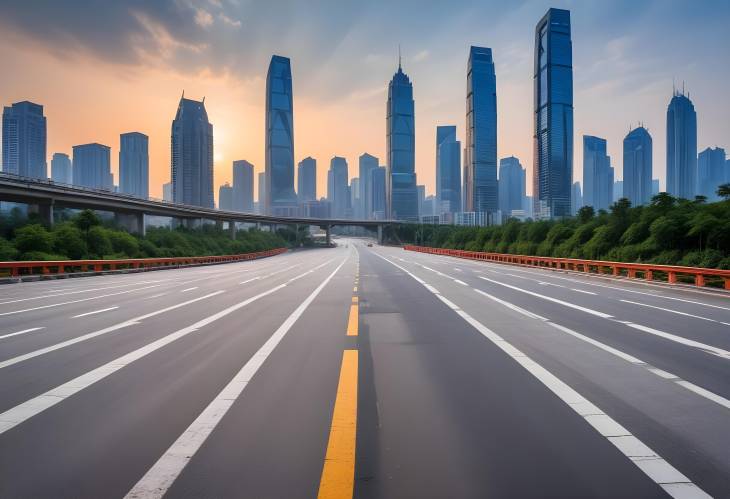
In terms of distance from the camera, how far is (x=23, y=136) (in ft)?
606

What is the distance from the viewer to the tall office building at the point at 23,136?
179m

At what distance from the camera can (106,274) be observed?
29328mm

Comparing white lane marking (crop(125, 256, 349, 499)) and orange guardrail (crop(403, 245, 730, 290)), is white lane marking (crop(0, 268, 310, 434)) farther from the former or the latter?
orange guardrail (crop(403, 245, 730, 290))

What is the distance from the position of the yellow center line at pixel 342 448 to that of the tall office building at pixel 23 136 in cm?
22342

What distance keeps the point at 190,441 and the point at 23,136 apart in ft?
786

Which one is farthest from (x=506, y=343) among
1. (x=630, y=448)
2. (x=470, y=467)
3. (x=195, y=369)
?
(x=195, y=369)

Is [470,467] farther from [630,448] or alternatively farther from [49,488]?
[49,488]

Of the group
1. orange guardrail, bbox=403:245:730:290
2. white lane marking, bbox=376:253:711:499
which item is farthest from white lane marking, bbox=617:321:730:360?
orange guardrail, bbox=403:245:730:290

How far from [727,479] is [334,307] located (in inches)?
381

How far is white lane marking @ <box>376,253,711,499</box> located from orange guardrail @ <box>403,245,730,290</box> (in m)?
15.4

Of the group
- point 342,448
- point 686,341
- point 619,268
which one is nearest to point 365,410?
point 342,448

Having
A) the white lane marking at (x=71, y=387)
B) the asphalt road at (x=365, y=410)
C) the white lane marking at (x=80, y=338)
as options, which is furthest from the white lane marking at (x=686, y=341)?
the white lane marking at (x=80, y=338)

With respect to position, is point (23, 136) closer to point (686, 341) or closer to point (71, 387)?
point (71, 387)

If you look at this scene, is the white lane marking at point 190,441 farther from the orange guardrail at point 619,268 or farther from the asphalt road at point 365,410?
the orange guardrail at point 619,268
